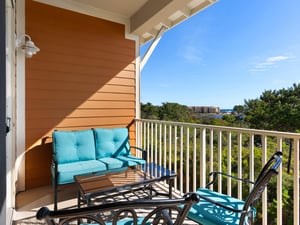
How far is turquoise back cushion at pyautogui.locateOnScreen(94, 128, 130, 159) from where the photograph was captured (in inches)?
129

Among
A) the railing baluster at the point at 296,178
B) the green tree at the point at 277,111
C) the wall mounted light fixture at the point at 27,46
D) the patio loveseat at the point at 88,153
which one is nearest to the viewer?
the railing baluster at the point at 296,178

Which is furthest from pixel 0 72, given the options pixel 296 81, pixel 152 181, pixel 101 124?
pixel 296 81

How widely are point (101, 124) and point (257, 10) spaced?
12438mm

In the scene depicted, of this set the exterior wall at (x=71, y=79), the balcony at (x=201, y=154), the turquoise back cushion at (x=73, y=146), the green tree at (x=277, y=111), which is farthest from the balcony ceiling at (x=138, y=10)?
the green tree at (x=277, y=111)

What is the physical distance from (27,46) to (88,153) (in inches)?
70.8

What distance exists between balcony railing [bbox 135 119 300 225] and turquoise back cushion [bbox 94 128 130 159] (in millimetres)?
496

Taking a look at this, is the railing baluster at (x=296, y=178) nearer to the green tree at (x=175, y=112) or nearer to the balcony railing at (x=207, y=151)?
the balcony railing at (x=207, y=151)

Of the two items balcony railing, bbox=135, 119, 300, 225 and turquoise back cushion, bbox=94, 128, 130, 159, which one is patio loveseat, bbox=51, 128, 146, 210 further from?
balcony railing, bbox=135, 119, 300, 225

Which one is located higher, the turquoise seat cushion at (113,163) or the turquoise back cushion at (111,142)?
the turquoise back cushion at (111,142)

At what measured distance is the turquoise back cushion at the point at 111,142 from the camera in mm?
3276

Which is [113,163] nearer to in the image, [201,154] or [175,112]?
[201,154]

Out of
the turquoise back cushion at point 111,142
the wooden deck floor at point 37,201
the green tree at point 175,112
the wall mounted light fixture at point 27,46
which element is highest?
the wall mounted light fixture at point 27,46

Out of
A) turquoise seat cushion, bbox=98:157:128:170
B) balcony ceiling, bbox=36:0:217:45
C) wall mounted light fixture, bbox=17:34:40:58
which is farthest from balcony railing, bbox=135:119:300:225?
wall mounted light fixture, bbox=17:34:40:58

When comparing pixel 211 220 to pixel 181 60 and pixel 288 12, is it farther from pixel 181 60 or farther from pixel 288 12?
pixel 181 60
